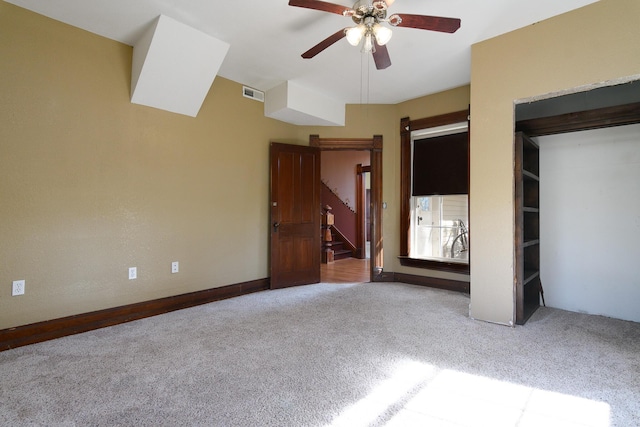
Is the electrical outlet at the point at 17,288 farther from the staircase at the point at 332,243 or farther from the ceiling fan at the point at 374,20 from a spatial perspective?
Answer: the staircase at the point at 332,243

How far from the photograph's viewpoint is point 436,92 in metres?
4.66

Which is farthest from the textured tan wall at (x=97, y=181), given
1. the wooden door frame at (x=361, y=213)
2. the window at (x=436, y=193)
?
the wooden door frame at (x=361, y=213)

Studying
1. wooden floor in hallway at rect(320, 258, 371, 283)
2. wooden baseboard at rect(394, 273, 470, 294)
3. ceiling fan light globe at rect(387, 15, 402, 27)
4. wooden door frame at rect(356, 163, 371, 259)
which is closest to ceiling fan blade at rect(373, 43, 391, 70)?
ceiling fan light globe at rect(387, 15, 402, 27)

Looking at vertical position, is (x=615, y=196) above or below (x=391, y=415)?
above

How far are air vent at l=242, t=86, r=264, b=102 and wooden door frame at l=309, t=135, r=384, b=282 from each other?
103cm

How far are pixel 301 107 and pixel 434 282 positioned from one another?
3.29 metres

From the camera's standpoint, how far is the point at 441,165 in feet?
15.6

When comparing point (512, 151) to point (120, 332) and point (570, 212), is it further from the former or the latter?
point (120, 332)

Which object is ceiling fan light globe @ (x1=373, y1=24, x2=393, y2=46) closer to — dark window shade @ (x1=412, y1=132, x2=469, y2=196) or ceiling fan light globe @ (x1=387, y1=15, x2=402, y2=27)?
ceiling fan light globe @ (x1=387, y1=15, x2=402, y2=27)

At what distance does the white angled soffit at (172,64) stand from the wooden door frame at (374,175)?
208 centimetres

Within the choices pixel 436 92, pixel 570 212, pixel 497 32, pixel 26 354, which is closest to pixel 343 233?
pixel 436 92

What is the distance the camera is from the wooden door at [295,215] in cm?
465

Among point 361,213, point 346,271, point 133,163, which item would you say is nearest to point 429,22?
point 133,163

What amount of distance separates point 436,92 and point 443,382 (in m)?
4.08
